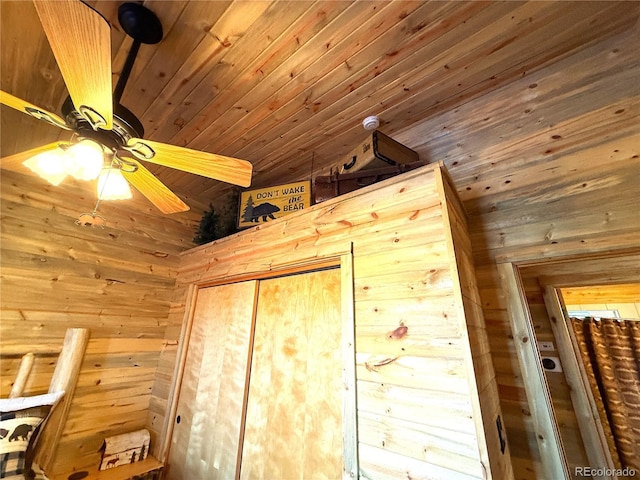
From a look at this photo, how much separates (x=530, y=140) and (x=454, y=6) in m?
0.81

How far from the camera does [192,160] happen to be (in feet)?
3.93

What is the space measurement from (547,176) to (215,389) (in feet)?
7.76

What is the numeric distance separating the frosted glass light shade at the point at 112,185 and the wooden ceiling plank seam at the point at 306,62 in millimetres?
840

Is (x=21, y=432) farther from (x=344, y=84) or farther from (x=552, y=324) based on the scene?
(x=552, y=324)

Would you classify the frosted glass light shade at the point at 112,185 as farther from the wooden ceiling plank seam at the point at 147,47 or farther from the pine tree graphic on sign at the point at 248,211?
the pine tree graphic on sign at the point at 248,211

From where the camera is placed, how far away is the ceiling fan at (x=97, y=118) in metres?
0.74

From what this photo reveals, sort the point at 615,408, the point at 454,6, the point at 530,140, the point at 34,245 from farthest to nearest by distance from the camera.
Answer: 1. the point at 615,408
2. the point at 34,245
3. the point at 530,140
4. the point at 454,6

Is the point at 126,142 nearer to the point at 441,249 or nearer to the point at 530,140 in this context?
the point at 441,249

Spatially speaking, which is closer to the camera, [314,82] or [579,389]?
[579,389]

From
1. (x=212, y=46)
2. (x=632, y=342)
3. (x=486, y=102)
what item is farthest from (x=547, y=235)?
(x=632, y=342)

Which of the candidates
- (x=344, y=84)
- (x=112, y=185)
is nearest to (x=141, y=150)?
(x=112, y=185)

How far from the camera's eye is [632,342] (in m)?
2.68

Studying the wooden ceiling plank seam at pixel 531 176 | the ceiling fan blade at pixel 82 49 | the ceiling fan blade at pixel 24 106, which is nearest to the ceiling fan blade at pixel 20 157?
the ceiling fan blade at pixel 24 106

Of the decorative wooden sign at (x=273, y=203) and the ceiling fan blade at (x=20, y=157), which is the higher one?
the decorative wooden sign at (x=273, y=203)
